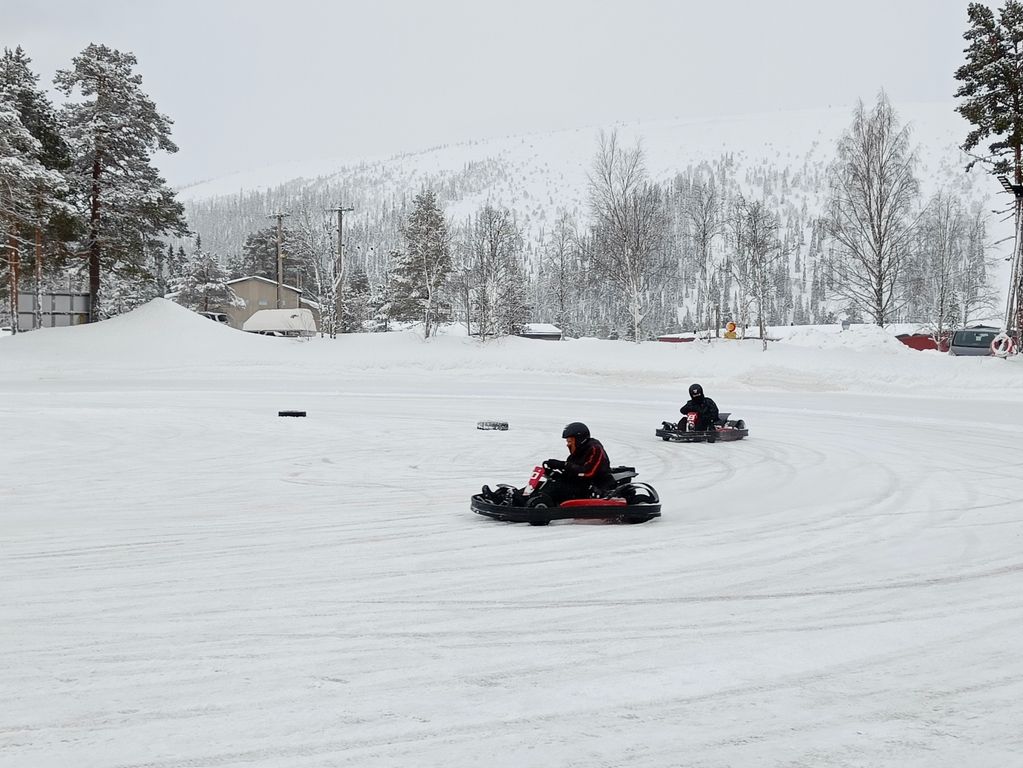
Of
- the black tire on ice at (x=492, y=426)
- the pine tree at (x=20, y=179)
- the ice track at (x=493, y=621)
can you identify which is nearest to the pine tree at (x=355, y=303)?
the pine tree at (x=20, y=179)

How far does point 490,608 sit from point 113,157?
41378mm

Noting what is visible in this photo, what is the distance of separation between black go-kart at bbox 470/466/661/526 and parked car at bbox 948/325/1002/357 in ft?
111

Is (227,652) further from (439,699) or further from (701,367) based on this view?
(701,367)

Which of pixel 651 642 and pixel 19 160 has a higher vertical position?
pixel 19 160

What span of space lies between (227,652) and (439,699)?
1315 millimetres

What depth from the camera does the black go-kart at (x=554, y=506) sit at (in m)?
8.45

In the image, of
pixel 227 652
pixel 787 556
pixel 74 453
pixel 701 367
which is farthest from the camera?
pixel 701 367

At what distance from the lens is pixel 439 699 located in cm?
396

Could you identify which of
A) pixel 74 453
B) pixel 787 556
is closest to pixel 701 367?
pixel 74 453

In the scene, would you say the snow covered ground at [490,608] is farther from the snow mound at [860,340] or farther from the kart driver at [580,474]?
the snow mound at [860,340]

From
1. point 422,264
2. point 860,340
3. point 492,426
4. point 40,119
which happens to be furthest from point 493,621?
point 422,264

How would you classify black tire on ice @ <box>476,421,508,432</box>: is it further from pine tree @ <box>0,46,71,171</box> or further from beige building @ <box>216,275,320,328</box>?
beige building @ <box>216,275,320,328</box>

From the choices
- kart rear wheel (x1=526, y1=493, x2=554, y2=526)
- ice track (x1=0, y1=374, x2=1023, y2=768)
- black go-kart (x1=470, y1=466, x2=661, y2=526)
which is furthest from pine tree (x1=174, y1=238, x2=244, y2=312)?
kart rear wheel (x1=526, y1=493, x2=554, y2=526)

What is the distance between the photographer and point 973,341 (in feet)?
124
